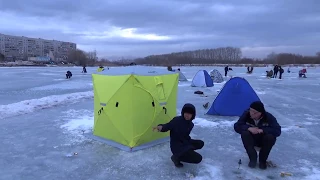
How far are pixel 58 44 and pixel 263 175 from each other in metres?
192

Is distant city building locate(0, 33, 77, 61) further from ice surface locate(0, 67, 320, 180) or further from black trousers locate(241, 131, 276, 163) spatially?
black trousers locate(241, 131, 276, 163)

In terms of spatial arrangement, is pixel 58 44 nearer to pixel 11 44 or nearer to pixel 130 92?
pixel 11 44

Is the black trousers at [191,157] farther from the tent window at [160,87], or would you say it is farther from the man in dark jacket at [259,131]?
the tent window at [160,87]

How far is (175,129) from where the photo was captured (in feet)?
15.8

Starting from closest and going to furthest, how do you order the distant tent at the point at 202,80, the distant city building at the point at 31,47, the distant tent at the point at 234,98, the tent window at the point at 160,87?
the tent window at the point at 160,87
the distant tent at the point at 234,98
the distant tent at the point at 202,80
the distant city building at the point at 31,47

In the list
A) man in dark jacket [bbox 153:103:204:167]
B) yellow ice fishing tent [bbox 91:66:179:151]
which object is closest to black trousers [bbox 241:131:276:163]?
man in dark jacket [bbox 153:103:204:167]

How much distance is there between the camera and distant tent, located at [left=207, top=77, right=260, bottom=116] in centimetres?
920

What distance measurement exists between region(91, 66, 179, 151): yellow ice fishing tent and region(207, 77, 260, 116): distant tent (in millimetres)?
3446

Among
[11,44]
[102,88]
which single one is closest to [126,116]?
[102,88]

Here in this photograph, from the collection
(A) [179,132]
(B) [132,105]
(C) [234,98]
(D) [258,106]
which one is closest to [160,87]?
(B) [132,105]

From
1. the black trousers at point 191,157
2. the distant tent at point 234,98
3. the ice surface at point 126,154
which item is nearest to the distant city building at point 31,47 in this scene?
the distant tent at point 234,98

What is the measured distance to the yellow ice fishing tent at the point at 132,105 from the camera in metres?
5.54

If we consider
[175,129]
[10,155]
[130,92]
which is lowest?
[10,155]

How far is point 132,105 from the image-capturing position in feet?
18.0
